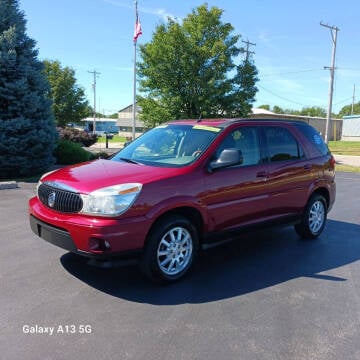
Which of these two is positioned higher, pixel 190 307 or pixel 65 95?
pixel 65 95

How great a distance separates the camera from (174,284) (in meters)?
4.43

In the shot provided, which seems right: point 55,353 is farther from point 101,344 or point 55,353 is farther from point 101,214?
point 101,214

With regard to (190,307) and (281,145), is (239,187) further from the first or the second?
(190,307)

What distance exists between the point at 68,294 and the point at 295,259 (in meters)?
3.03

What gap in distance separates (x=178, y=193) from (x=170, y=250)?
2.08ft

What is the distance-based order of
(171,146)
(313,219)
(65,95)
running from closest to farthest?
(171,146)
(313,219)
(65,95)

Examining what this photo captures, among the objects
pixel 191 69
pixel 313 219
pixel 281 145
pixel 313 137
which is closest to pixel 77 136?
pixel 191 69

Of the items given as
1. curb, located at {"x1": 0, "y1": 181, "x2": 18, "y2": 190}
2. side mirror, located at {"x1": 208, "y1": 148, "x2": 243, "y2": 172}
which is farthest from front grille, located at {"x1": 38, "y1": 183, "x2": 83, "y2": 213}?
curb, located at {"x1": 0, "y1": 181, "x2": 18, "y2": 190}

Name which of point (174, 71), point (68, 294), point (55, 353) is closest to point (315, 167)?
point (68, 294)

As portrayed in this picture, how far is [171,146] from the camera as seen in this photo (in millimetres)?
5250

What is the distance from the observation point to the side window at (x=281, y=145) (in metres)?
5.62

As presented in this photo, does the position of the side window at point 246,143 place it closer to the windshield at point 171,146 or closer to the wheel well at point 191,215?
the windshield at point 171,146

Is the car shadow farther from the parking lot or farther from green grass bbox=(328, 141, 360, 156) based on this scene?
green grass bbox=(328, 141, 360, 156)

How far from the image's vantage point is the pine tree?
1154 cm
